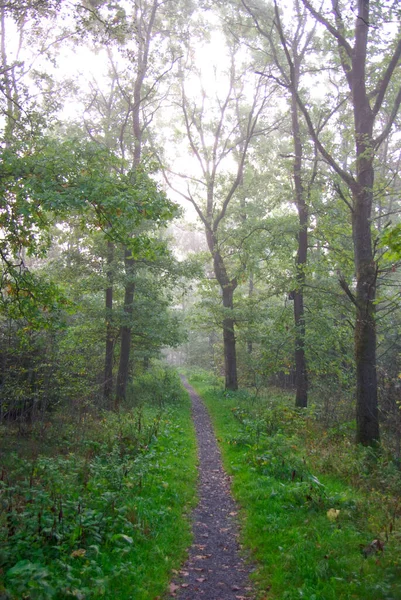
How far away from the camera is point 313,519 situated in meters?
5.99

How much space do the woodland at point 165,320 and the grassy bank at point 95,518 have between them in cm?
3

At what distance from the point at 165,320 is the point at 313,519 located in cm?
1192

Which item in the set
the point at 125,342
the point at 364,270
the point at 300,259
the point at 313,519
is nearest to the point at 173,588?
the point at 313,519

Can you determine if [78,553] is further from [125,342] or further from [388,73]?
[125,342]

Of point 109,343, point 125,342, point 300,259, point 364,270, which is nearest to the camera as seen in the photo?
point 364,270

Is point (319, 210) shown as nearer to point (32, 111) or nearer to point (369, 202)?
point (369, 202)

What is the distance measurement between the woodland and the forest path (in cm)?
24

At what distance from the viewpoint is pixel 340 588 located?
4441 millimetres

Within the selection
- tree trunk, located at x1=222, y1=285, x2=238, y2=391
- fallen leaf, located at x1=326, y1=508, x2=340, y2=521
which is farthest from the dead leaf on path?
tree trunk, located at x1=222, y1=285, x2=238, y2=391

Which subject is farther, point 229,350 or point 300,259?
point 229,350

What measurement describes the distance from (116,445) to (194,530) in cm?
307

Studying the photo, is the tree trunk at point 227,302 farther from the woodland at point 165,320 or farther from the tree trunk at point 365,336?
the tree trunk at point 365,336

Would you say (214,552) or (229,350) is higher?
(229,350)

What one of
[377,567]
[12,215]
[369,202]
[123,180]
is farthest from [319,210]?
[377,567]
